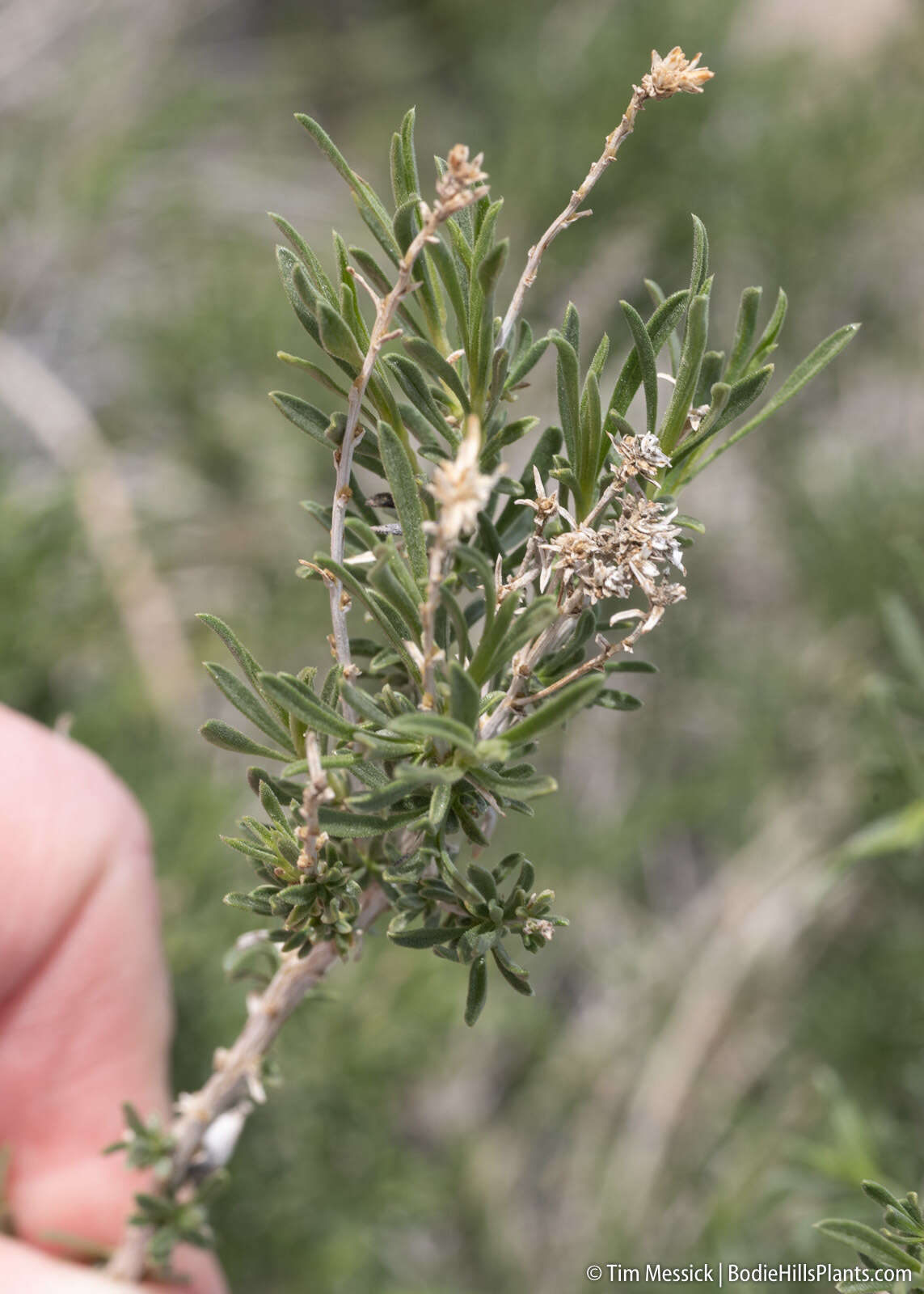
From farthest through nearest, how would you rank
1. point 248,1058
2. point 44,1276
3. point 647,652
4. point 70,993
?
point 647,652, point 70,993, point 44,1276, point 248,1058

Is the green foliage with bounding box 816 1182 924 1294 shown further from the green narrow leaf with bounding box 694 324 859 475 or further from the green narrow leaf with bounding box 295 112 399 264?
the green narrow leaf with bounding box 295 112 399 264

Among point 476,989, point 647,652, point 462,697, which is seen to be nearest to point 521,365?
point 462,697

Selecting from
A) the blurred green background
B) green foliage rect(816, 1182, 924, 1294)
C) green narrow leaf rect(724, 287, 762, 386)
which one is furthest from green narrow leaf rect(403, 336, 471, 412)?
the blurred green background

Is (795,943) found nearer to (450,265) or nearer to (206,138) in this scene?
(450,265)

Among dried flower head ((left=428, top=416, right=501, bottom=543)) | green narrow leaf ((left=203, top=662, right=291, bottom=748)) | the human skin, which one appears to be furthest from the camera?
the human skin

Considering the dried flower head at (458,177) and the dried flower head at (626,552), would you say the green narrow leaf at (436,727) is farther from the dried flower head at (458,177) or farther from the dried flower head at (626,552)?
the dried flower head at (458,177)

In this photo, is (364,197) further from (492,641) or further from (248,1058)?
(248,1058)
